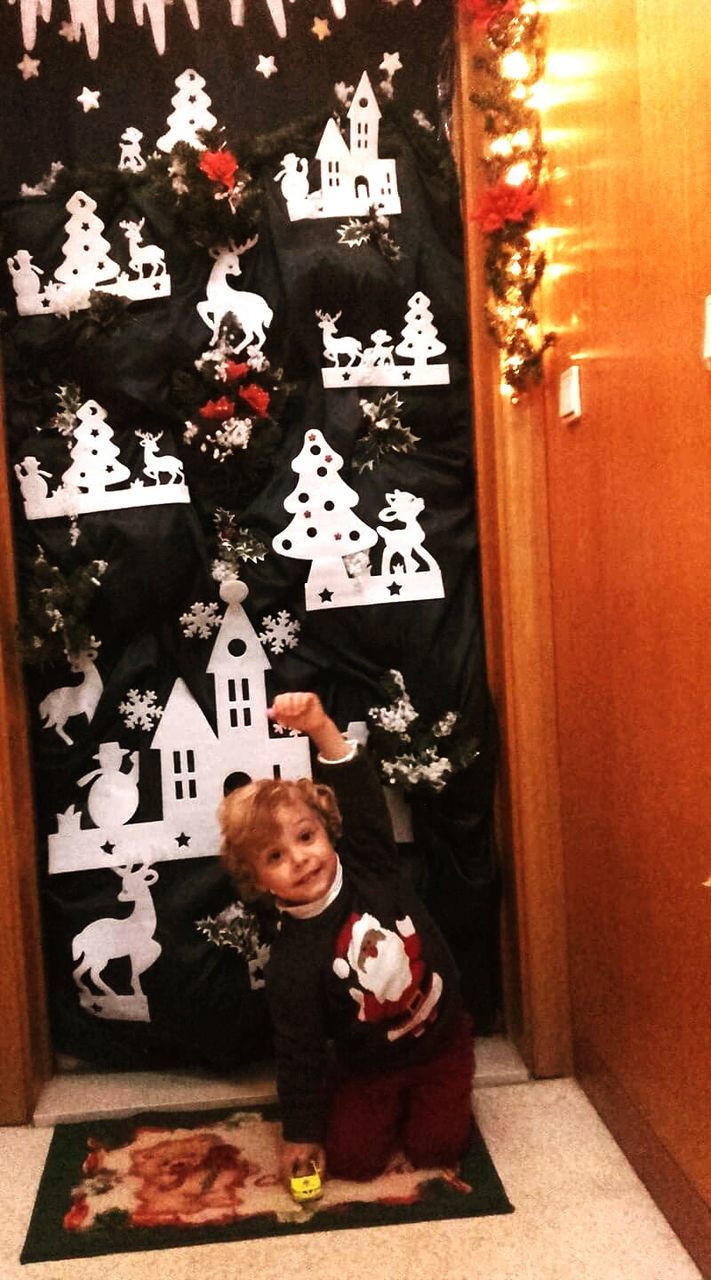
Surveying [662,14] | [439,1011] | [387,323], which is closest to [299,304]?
[387,323]

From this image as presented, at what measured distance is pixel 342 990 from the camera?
158cm

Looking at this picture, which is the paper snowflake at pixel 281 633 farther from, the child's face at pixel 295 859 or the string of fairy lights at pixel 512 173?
the string of fairy lights at pixel 512 173

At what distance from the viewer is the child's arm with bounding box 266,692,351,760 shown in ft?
5.32

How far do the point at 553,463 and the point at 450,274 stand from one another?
1.41 feet

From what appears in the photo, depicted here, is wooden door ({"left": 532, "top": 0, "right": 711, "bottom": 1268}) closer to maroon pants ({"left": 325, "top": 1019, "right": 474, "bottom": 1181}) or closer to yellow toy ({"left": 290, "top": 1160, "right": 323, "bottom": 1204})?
maroon pants ({"left": 325, "top": 1019, "right": 474, "bottom": 1181})

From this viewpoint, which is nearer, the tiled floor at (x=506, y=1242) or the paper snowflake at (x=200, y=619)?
the tiled floor at (x=506, y=1242)

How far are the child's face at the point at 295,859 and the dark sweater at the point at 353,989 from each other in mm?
53

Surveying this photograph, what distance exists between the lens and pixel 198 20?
184 centimetres

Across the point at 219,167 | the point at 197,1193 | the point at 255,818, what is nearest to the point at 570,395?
the point at 219,167

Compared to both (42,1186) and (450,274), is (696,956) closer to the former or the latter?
(42,1186)

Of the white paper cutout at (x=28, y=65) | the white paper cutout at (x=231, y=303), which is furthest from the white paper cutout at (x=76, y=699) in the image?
the white paper cutout at (x=28, y=65)

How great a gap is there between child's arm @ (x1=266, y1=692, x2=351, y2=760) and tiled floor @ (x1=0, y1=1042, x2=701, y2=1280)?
2.28 feet

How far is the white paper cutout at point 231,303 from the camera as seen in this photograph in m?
1.84

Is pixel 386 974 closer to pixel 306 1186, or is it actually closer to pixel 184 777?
pixel 306 1186
